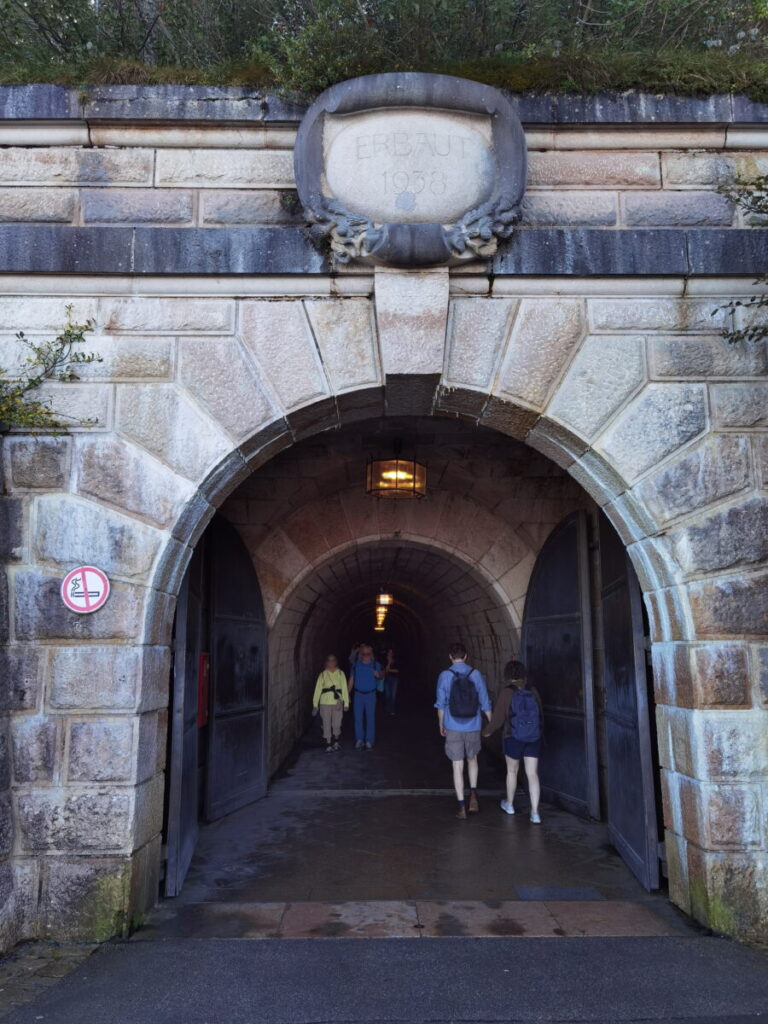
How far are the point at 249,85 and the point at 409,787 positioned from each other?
A: 238 inches

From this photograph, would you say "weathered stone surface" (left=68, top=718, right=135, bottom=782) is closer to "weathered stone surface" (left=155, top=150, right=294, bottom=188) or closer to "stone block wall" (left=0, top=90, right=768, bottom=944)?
"stone block wall" (left=0, top=90, right=768, bottom=944)

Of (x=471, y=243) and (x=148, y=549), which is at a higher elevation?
(x=471, y=243)

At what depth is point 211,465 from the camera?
13.1 ft

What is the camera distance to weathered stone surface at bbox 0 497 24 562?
384cm

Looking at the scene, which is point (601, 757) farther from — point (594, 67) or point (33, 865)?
point (594, 67)

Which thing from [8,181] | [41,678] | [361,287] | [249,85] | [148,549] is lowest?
[41,678]

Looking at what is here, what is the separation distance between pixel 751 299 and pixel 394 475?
3402mm

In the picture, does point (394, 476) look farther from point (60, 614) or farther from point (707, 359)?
point (60, 614)

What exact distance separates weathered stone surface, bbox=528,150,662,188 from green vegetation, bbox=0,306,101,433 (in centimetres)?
255

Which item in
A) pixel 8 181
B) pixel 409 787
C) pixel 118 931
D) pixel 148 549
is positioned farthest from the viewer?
pixel 409 787

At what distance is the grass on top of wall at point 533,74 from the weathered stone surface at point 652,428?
171 centimetres

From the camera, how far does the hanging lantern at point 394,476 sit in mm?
6875

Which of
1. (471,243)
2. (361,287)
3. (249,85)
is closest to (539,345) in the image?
(471,243)

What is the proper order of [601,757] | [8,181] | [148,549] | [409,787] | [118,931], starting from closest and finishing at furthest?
[118,931] < [148,549] < [8,181] < [601,757] < [409,787]
